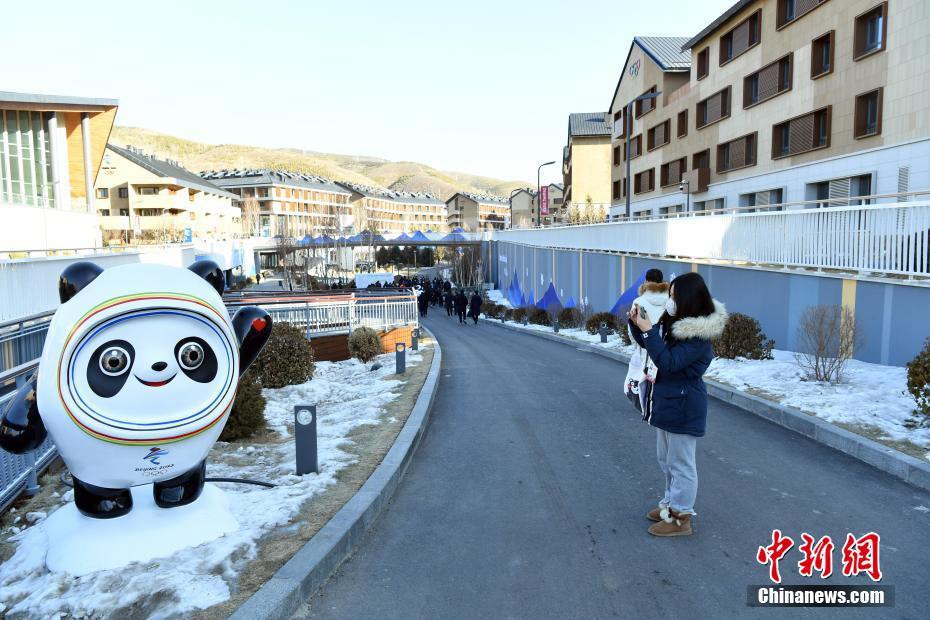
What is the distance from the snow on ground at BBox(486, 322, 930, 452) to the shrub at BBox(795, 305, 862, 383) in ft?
0.57

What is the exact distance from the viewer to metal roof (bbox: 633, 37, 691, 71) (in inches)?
1602

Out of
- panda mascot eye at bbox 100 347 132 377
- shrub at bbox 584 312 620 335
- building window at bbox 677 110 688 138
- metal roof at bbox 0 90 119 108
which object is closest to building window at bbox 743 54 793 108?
building window at bbox 677 110 688 138

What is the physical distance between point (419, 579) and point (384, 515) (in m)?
1.25

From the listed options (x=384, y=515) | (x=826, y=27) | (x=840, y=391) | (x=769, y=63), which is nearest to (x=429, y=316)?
(x=769, y=63)

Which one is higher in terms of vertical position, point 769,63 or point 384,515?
point 769,63

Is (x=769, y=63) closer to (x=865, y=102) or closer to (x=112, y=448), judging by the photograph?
(x=865, y=102)

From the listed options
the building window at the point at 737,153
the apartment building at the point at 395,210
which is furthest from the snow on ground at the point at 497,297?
the apartment building at the point at 395,210

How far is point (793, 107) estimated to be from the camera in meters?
26.0

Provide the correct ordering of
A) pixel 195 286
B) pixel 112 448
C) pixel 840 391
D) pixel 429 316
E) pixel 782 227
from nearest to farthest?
pixel 112 448 → pixel 195 286 → pixel 840 391 → pixel 782 227 → pixel 429 316

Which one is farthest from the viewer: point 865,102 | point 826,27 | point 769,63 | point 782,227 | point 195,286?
point 769,63

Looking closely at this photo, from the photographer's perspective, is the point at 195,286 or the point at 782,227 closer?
the point at 195,286

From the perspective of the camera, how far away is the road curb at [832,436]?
20.3 feet

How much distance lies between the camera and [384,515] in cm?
575

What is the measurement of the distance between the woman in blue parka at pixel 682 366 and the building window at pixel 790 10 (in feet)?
80.5
